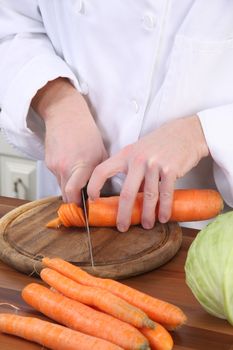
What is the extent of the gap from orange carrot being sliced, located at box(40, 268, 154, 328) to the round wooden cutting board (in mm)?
85

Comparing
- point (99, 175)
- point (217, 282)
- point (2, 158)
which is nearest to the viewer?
point (217, 282)

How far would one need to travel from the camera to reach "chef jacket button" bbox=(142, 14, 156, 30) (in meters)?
1.27

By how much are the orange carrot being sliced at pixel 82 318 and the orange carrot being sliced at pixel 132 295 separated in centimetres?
5

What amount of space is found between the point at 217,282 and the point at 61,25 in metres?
0.73

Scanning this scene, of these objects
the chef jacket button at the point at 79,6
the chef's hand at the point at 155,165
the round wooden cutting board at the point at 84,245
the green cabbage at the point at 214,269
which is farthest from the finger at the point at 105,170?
the chef jacket button at the point at 79,6

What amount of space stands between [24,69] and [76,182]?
0.29 meters

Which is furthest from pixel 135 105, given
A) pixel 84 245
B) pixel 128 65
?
pixel 84 245

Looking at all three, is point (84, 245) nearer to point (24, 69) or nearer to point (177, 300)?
point (177, 300)

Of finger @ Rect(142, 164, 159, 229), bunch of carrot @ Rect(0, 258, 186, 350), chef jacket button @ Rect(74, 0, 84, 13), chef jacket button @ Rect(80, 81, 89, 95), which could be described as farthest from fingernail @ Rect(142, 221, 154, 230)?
chef jacket button @ Rect(74, 0, 84, 13)

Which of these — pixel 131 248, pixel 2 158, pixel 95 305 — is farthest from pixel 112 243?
pixel 2 158

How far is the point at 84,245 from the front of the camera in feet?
4.03

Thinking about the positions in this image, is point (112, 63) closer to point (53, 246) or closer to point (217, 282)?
point (53, 246)

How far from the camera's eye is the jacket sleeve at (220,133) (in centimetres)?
124

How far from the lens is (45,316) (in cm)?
104
